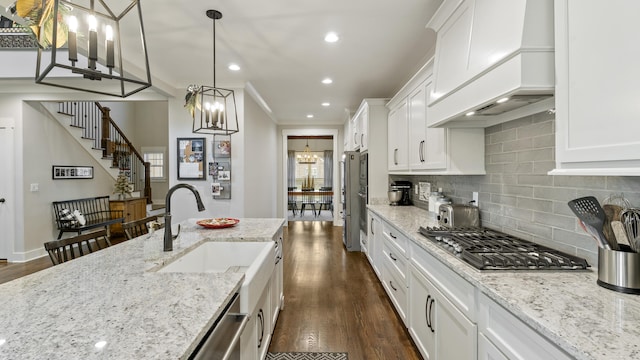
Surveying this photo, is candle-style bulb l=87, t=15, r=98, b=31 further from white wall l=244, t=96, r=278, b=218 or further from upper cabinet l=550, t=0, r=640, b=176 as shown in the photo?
A: white wall l=244, t=96, r=278, b=218

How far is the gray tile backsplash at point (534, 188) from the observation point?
1387 millimetres

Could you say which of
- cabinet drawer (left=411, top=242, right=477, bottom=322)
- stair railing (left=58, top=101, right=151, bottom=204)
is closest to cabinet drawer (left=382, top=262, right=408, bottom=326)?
cabinet drawer (left=411, top=242, right=477, bottom=322)

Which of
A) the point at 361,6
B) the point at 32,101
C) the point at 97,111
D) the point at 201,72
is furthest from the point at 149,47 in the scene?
the point at 97,111

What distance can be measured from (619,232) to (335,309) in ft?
7.66

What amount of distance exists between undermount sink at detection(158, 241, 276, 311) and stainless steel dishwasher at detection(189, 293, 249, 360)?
1.32 ft

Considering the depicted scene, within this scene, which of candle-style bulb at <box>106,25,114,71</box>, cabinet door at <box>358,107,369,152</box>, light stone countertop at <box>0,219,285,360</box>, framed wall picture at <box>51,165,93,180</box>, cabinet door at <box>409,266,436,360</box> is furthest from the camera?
framed wall picture at <box>51,165,93,180</box>

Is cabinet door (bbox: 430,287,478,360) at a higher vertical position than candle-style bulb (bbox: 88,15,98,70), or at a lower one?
lower

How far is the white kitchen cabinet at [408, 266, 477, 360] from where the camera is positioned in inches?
55.8

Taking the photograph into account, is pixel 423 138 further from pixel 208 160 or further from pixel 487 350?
pixel 208 160

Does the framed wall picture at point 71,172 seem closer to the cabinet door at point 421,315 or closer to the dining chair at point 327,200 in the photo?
the cabinet door at point 421,315

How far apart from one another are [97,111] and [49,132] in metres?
1.62

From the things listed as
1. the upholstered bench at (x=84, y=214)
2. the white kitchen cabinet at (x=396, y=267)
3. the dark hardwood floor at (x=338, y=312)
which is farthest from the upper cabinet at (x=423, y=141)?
the upholstered bench at (x=84, y=214)

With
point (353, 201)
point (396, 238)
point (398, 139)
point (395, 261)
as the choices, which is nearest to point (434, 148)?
point (396, 238)

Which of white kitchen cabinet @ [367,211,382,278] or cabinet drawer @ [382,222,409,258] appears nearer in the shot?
cabinet drawer @ [382,222,409,258]
